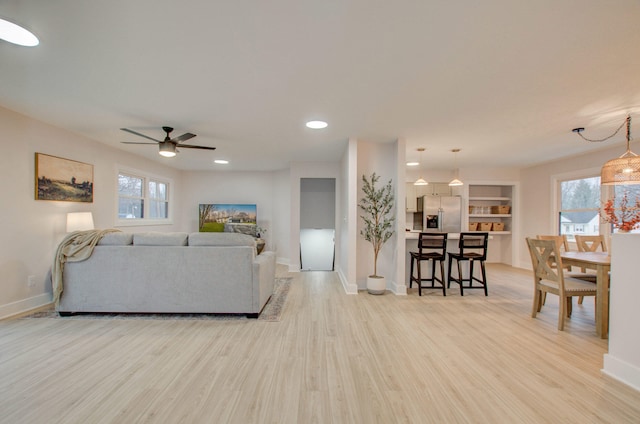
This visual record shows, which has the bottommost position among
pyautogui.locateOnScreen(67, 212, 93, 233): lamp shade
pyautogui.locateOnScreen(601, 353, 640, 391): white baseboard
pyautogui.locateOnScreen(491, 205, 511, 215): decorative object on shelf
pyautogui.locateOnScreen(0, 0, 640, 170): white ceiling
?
pyautogui.locateOnScreen(601, 353, 640, 391): white baseboard

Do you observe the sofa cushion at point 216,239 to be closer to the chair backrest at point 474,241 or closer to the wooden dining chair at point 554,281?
the chair backrest at point 474,241

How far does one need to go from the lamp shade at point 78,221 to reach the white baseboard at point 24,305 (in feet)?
2.91

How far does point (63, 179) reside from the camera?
4.09 m

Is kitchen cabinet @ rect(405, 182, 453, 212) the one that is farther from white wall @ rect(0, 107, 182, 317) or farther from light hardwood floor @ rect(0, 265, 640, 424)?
white wall @ rect(0, 107, 182, 317)

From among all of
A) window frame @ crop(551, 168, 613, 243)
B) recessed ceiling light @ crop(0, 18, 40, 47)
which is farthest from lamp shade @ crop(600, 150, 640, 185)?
recessed ceiling light @ crop(0, 18, 40, 47)

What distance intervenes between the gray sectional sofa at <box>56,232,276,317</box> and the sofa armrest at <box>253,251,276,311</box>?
1cm

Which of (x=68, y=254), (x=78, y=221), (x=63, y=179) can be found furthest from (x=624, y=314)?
(x=63, y=179)

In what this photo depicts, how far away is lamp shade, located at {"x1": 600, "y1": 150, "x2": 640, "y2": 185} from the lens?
2.99 meters

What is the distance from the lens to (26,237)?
3602mm

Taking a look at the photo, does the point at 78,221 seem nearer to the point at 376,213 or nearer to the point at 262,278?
the point at 262,278

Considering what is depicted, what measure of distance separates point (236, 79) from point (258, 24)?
815 millimetres

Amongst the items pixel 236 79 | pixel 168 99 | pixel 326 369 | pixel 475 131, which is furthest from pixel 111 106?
pixel 475 131

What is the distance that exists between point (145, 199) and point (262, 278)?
169 inches

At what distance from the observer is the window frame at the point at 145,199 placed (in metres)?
5.34
